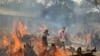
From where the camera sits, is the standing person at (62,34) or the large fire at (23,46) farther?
the standing person at (62,34)

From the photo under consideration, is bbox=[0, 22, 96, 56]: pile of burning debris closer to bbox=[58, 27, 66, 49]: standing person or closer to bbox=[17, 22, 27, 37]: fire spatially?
bbox=[17, 22, 27, 37]: fire

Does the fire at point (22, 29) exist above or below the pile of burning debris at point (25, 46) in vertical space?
above

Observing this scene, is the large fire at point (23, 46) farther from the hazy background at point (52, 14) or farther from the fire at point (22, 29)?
the hazy background at point (52, 14)

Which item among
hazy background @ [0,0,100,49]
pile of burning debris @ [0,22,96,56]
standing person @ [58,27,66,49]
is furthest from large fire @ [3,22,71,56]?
standing person @ [58,27,66,49]

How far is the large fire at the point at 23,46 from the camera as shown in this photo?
31.5ft

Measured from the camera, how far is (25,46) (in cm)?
967

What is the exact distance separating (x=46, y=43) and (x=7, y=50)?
1.26 metres

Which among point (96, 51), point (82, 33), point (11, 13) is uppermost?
point (11, 13)

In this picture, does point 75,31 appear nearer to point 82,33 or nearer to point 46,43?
point 82,33

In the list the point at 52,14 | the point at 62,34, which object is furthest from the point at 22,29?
the point at 62,34

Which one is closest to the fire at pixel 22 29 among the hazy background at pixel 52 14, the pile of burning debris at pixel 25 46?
the pile of burning debris at pixel 25 46

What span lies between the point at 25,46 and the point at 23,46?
6cm

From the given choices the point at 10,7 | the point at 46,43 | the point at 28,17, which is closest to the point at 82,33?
the point at 46,43

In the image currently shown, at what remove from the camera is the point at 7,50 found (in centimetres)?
959
